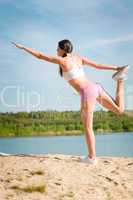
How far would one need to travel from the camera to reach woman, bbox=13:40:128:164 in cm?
980

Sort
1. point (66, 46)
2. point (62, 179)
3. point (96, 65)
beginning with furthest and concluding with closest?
1. point (96, 65)
2. point (66, 46)
3. point (62, 179)

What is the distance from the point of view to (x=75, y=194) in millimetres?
9031

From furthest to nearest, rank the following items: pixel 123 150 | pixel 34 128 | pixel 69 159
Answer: pixel 34 128, pixel 123 150, pixel 69 159

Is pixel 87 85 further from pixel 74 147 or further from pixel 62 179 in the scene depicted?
pixel 74 147

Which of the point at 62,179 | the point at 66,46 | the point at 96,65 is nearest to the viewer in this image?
the point at 62,179

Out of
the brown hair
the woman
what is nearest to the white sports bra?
the woman

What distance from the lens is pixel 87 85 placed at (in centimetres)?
989

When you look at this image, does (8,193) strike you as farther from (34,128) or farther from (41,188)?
(34,128)

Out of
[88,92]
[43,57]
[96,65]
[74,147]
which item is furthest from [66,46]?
[74,147]

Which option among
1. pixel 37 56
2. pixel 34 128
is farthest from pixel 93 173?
pixel 34 128

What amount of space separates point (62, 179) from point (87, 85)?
1.67 m

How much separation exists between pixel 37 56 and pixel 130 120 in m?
44.2

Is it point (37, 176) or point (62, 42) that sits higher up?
point (62, 42)

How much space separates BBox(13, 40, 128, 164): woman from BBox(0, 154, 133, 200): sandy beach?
1.32 feet
